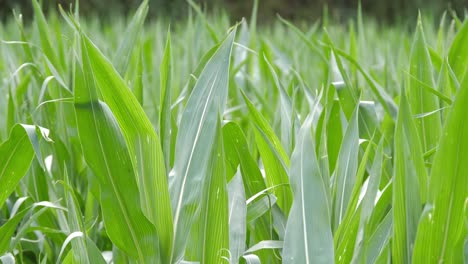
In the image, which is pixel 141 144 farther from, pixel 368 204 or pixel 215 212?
pixel 368 204

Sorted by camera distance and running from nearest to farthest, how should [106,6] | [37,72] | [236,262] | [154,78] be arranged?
[236,262] < [37,72] < [154,78] < [106,6]

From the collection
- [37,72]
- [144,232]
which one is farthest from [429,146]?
[37,72]

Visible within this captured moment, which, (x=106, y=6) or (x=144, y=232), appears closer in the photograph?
(x=144, y=232)

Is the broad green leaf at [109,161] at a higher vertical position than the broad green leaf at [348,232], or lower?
higher

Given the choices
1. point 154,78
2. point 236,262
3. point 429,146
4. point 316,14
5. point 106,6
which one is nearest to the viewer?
point 236,262

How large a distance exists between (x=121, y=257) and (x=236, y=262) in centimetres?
13

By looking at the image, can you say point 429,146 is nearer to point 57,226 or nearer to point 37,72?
point 57,226

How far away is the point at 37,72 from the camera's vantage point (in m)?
1.31

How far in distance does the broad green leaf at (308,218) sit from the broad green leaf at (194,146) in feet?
0.29

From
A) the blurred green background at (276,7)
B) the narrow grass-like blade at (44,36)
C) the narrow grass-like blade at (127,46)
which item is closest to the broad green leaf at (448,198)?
the narrow grass-like blade at (127,46)

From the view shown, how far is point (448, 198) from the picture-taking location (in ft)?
2.06

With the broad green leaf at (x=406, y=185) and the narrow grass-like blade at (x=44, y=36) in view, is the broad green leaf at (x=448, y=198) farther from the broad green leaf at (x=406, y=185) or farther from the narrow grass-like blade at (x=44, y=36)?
the narrow grass-like blade at (x=44, y=36)

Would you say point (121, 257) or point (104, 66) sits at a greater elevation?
point (104, 66)

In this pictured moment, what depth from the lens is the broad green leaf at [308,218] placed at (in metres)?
0.64
